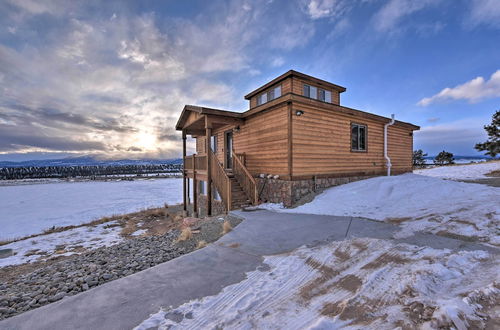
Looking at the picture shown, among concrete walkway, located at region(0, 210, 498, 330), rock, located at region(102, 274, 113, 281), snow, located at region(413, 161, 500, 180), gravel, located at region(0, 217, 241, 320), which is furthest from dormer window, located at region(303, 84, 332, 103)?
snow, located at region(413, 161, 500, 180)

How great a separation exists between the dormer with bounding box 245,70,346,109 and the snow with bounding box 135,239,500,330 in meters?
7.85

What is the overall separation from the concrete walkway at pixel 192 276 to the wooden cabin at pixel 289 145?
3208mm

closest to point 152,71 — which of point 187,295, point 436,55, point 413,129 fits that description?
point 187,295

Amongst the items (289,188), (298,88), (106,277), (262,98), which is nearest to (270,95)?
(262,98)

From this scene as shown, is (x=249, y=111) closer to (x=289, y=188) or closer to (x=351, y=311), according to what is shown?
(x=289, y=188)

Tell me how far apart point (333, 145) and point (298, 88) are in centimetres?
323

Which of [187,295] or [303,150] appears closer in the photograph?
[187,295]

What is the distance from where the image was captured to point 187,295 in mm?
2402

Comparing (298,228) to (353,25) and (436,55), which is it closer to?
(353,25)

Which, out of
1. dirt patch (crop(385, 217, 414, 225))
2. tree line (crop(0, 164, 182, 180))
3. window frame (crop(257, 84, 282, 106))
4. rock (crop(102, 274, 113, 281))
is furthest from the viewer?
tree line (crop(0, 164, 182, 180))

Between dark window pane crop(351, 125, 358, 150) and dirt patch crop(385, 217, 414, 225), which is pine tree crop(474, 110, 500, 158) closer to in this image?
dark window pane crop(351, 125, 358, 150)

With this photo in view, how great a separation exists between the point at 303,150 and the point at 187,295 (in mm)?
6693

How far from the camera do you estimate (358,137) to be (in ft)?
33.6

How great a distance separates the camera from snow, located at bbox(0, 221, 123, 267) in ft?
26.3
